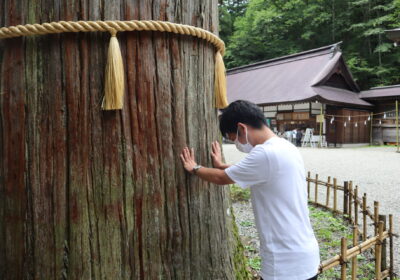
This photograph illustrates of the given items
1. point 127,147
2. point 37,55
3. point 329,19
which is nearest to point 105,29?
point 37,55

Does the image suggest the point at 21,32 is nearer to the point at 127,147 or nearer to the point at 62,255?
the point at 127,147

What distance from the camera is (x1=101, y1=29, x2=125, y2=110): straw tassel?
111cm

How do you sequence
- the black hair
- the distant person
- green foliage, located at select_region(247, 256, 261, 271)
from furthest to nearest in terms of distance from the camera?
the distant person → green foliage, located at select_region(247, 256, 261, 271) → the black hair

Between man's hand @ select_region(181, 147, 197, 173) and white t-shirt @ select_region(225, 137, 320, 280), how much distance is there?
0.15 meters

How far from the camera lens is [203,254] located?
1331mm

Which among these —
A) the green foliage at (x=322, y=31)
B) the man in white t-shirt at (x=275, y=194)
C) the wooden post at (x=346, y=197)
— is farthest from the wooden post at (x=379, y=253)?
the green foliage at (x=322, y=31)

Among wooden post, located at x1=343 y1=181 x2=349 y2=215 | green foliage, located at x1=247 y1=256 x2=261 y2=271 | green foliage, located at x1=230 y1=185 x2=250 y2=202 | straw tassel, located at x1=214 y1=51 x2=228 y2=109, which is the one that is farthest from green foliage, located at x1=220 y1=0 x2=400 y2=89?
straw tassel, located at x1=214 y1=51 x2=228 y2=109

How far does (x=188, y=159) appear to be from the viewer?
1.29m

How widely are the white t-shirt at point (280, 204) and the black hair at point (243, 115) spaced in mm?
104

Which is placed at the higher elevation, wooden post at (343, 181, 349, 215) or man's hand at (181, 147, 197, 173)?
man's hand at (181, 147, 197, 173)

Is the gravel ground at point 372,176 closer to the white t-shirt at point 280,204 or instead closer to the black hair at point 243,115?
the white t-shirt at point 280,204

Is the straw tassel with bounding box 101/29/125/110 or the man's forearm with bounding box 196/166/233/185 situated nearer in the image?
the straw tassel with bounding box 101/29/125/110

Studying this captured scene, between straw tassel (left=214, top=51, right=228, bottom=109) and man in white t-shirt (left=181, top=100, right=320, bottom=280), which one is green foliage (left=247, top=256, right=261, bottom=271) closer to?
man in white t-shirt (left=181, top=100, right=320, bottom=280)

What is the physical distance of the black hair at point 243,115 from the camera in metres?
1.40
